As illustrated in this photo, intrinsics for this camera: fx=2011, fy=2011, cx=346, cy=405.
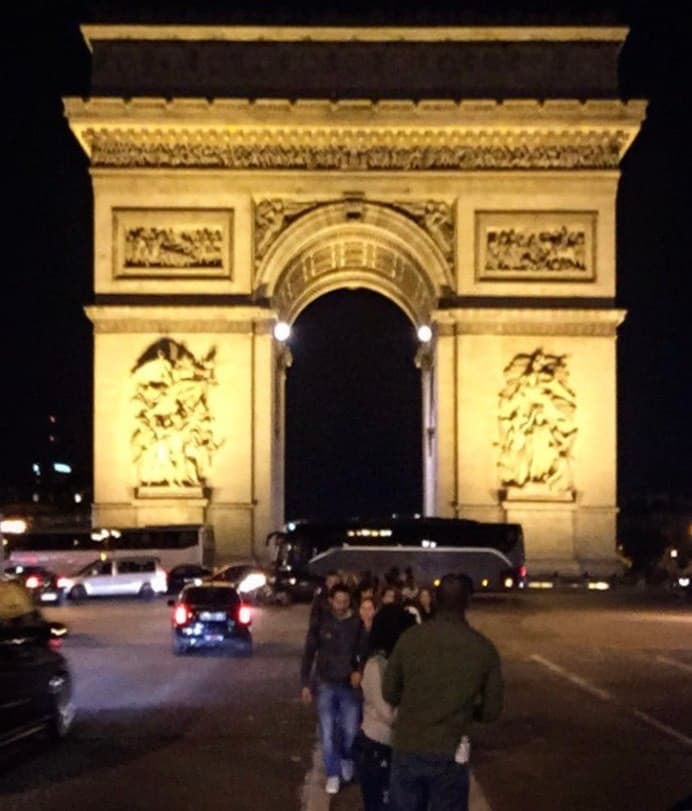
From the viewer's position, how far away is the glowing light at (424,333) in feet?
184

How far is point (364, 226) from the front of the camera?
54094mm

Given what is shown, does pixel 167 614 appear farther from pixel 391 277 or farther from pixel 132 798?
pixel 132 798

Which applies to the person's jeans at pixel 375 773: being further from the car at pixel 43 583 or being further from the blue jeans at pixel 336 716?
the car at pixel 43 583

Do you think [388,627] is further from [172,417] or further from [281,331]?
[281,331]

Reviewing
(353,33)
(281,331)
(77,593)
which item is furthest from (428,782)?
(77,593)

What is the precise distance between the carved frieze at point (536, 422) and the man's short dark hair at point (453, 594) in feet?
144

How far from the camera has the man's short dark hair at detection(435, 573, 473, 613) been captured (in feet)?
31.0

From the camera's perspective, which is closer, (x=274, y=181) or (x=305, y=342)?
(x=274, y=181)

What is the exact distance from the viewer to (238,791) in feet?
50.2

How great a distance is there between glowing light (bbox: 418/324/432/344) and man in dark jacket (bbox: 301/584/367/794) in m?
40.9

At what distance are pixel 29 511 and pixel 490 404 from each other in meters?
41.5

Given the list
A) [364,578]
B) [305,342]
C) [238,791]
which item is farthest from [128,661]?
[305,342]

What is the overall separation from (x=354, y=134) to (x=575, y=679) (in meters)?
29.0

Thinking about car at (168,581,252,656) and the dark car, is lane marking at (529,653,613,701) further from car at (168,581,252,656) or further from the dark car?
the dark car
